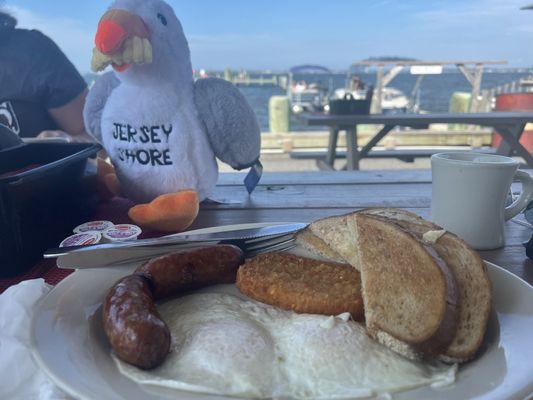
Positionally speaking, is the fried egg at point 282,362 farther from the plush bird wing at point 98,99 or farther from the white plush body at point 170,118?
the plush bird wing at point 98,99

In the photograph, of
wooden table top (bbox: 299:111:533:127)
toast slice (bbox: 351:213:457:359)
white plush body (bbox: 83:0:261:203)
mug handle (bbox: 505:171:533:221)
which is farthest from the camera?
wooden table top (bbox: 299:111:533:127)

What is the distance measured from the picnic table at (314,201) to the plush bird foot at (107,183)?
0.03 m

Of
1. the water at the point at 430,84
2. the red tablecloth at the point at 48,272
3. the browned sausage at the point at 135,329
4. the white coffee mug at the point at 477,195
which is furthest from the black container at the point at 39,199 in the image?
the water at the point at 430,84

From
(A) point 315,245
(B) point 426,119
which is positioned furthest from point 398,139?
(A) point 315,245

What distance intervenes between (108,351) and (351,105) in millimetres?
5091

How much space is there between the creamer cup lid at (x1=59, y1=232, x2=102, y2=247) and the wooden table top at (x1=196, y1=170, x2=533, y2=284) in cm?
33

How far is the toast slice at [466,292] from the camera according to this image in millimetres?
655

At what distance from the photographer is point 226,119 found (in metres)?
1.41

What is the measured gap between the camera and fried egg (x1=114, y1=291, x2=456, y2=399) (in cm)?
58

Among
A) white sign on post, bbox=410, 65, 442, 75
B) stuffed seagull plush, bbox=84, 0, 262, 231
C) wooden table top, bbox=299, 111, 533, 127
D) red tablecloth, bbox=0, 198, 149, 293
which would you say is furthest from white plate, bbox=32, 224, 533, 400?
white sign on post, bbox=410, 65, 442, 75

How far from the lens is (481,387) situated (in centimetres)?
55

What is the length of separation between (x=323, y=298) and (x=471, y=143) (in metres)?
8.69

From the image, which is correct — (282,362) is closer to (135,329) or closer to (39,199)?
(135,329)

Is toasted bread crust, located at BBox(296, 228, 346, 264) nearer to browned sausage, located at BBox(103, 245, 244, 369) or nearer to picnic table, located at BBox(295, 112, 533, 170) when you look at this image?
browned sausage, located at BBox(103, 245, 244, 369)
